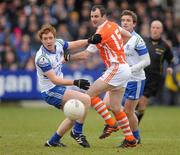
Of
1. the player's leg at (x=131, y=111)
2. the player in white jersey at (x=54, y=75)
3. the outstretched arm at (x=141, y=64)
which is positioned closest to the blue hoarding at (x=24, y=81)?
the player's leg at (x=131, y=111)

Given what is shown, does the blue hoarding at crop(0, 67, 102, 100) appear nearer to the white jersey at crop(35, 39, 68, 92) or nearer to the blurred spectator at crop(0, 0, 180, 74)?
the blurred spectator at crop(0, 0, 180, 74)

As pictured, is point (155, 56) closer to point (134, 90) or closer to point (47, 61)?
point (134, 90)

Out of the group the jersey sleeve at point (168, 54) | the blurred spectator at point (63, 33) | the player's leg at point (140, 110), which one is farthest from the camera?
the blurred spectator at point (63, 33)

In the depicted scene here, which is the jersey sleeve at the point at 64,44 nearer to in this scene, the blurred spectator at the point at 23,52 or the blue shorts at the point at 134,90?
the blue shorts at the point at 134,90

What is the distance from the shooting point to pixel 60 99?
11500mm

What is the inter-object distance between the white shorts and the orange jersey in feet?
0.30

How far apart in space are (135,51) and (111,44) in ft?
3.38

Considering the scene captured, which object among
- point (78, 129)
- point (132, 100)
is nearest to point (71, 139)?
point (132, 100)

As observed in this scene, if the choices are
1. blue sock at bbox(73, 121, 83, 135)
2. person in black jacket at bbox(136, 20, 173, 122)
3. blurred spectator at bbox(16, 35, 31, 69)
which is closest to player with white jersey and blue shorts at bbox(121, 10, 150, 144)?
blue sock at bbox(73, 121, 83, 135)

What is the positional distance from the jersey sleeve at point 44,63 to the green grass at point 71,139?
1.35 m

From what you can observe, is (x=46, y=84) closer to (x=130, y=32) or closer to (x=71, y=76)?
(x=130, y=32)

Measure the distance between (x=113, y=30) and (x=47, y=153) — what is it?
7.89 feet

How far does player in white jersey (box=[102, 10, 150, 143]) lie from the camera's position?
12344mm

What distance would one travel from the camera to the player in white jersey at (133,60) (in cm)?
1234
